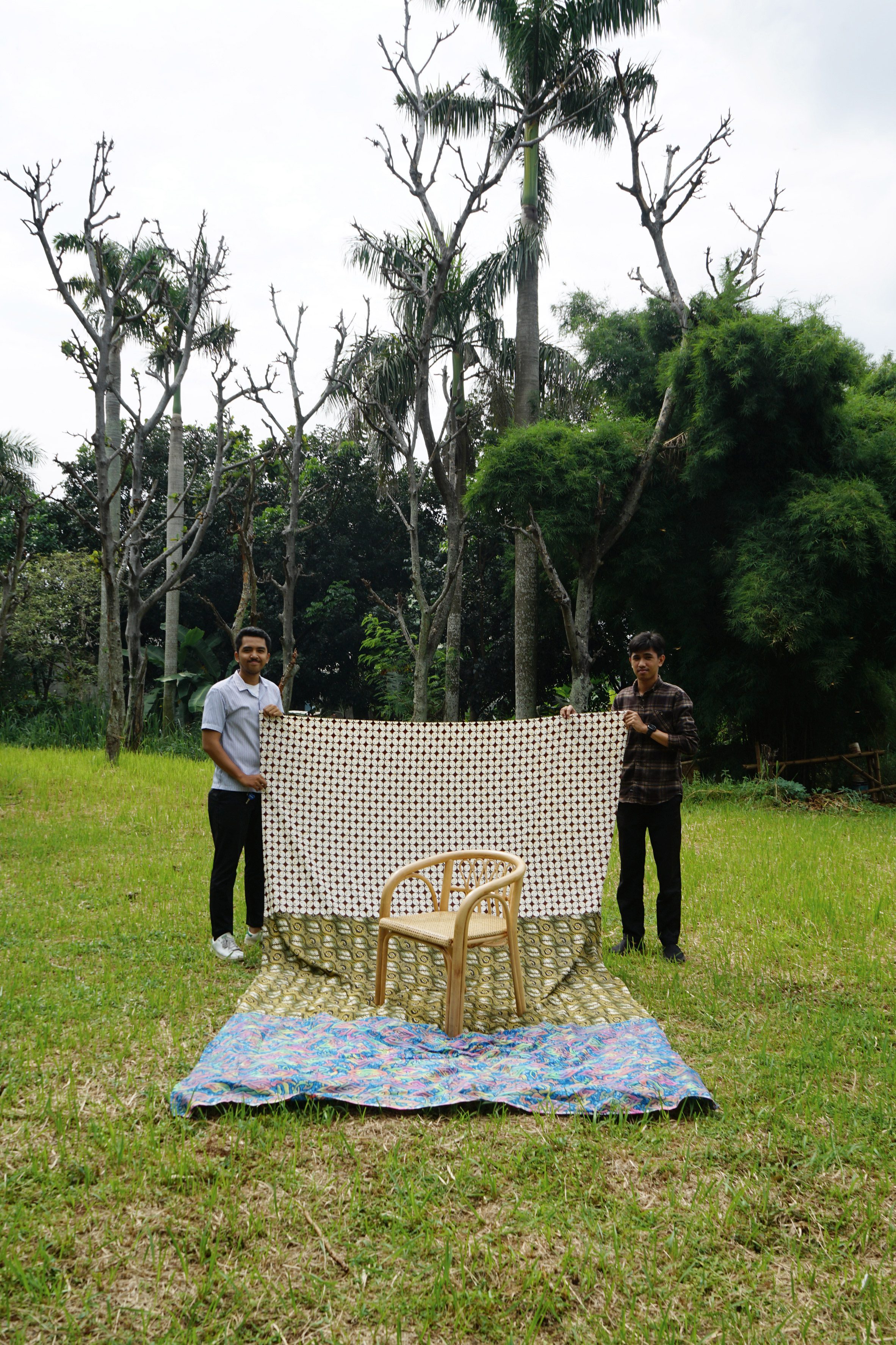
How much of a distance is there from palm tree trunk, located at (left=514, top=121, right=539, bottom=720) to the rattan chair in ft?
35.2

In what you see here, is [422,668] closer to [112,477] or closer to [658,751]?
[658,751]

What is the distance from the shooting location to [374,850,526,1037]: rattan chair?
4.02 m

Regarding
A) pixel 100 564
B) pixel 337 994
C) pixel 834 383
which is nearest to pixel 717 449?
pixel 834 383

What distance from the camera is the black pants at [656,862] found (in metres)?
5.39

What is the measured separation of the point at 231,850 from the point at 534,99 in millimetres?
14692

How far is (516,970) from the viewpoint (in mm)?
4328

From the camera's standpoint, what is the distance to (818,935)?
19.2 feet

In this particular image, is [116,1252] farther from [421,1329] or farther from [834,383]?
[834,383]

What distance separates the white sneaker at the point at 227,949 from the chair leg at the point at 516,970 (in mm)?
1671

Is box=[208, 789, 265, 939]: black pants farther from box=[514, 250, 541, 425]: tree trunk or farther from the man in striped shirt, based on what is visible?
box=[514, 250, 541, 425]: tree trunk

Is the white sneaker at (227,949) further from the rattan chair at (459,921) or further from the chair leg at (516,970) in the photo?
A: the chair leg at (516,970)

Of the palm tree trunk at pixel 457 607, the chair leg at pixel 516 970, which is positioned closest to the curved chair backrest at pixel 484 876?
the chair leg at pixel 516 970

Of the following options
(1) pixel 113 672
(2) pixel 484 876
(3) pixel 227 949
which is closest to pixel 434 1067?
(2) pixel 484 876

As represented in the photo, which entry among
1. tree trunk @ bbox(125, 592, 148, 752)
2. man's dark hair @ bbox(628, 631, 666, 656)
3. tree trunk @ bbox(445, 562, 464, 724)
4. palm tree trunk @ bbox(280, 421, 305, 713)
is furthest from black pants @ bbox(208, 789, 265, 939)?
tree trunk @ bbox(445, 562, 464, 724)
